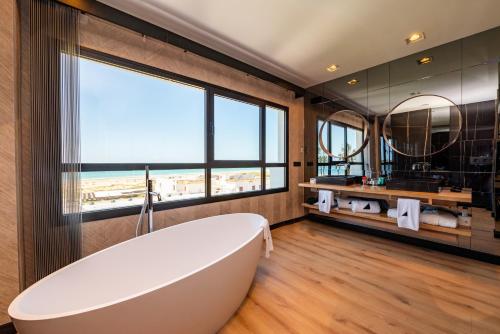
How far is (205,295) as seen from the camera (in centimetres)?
118

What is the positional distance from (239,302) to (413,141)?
294 cm

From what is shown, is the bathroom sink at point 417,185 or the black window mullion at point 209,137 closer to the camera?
the bathroom sink at point 417,185

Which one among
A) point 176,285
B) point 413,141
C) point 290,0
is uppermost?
point 290,0

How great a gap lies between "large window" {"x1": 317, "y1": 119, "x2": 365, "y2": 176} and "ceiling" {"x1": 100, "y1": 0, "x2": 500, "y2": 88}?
3.68 feet

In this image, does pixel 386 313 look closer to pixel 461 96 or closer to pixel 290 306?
pixel 290 306

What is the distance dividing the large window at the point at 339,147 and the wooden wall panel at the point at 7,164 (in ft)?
12.3

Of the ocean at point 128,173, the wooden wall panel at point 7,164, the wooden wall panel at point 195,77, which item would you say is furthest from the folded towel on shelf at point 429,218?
the wooden wall panel at point 7,164

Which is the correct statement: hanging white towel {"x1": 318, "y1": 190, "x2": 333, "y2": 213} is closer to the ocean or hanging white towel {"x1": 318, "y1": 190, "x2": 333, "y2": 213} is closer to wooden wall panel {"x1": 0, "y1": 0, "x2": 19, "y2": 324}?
the ocean

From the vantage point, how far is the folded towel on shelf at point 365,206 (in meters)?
2.73

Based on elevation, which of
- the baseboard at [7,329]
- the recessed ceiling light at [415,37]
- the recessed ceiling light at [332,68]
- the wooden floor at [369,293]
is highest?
the recessed ceiling light at [332,68]

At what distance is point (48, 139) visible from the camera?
4.87 feet

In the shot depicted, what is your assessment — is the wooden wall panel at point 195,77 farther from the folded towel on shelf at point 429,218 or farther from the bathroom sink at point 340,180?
the folded towel on shelf at point 429,218

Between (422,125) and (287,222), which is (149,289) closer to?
(287,222)

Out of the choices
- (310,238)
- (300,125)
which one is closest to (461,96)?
(300,125)
